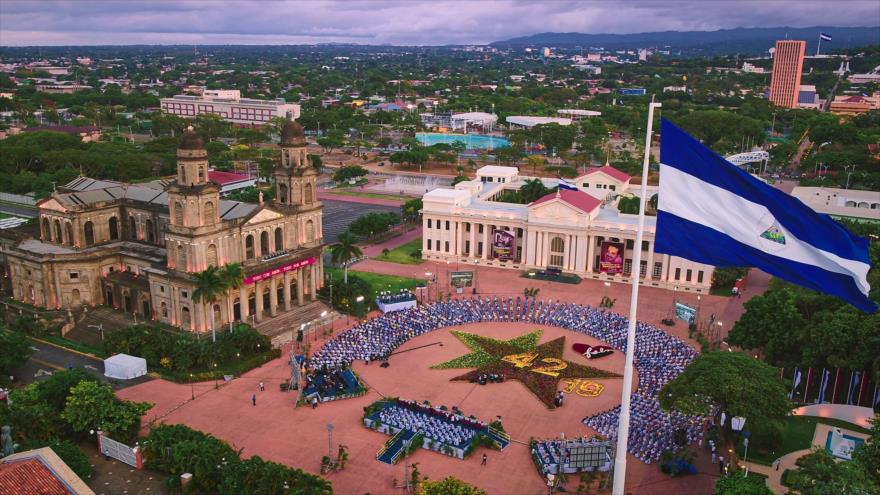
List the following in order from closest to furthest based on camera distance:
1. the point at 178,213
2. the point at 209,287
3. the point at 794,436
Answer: the point at 794,436, the point at 209,287, the point at 178,213

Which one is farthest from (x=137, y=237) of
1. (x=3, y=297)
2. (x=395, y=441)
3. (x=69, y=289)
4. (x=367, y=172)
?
(x=367, y=172)

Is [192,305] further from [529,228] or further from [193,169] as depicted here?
[529,228]

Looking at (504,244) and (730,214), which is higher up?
(730,214)

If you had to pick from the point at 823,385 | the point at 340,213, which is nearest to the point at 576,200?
the point at 823,385

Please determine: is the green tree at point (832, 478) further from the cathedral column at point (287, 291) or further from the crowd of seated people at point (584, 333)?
the cathedral column at point (287, 291)

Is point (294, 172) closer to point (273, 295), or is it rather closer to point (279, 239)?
point (279, 239)

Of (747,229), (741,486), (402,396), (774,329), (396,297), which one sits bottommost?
(402,396)
